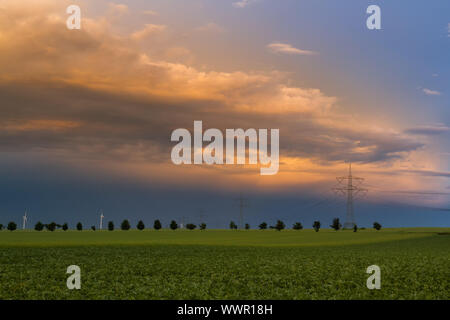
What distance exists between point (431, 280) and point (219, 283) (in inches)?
642

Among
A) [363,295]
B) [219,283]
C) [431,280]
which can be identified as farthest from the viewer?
[431,280]

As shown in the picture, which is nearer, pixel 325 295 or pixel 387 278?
pixel 325 295

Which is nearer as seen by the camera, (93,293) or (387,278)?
(93,293)

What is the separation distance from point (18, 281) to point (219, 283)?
14781 millimetres
